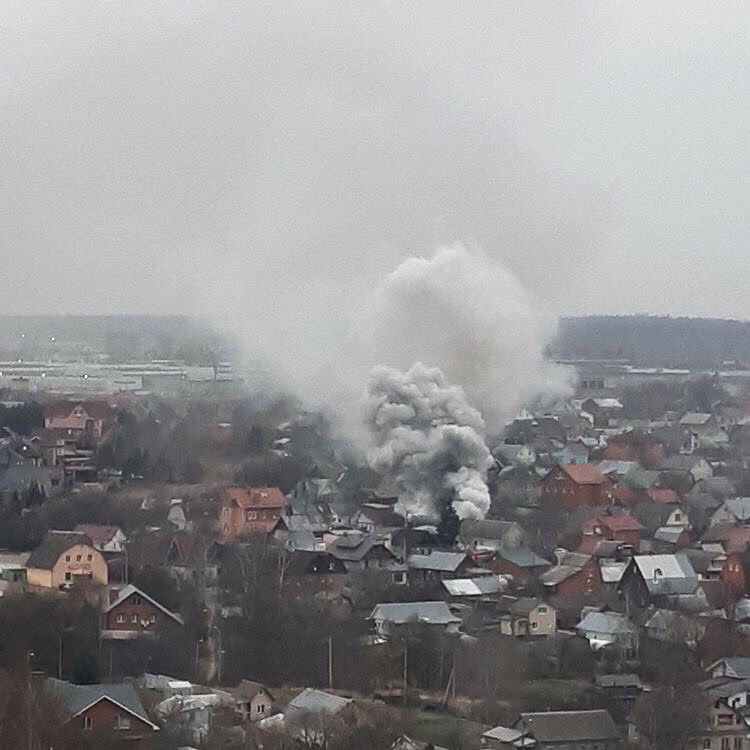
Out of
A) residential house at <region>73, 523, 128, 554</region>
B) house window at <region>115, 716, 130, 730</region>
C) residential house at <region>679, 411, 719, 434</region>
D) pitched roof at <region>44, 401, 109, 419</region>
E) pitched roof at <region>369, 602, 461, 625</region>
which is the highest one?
pitched roof at <region>44, 401, 109, 419</region>

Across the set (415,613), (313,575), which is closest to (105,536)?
(313,575)

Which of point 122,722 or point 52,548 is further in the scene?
point 52,548

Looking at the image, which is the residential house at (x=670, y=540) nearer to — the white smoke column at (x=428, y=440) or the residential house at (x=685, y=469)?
the white smoke column at (x=428, y=440)

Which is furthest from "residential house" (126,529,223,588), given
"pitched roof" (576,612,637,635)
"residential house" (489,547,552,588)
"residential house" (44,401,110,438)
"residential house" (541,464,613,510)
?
"residential house" (44,401,110,438)

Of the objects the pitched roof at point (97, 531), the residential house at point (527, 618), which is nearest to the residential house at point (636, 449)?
the pitched roof at point (97, 531)

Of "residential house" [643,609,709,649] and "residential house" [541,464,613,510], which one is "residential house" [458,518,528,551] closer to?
"residential house" [541,464,613,510]

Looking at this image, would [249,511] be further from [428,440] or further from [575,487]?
[575,487]

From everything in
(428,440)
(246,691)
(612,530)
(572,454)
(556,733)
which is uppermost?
(428,440)
